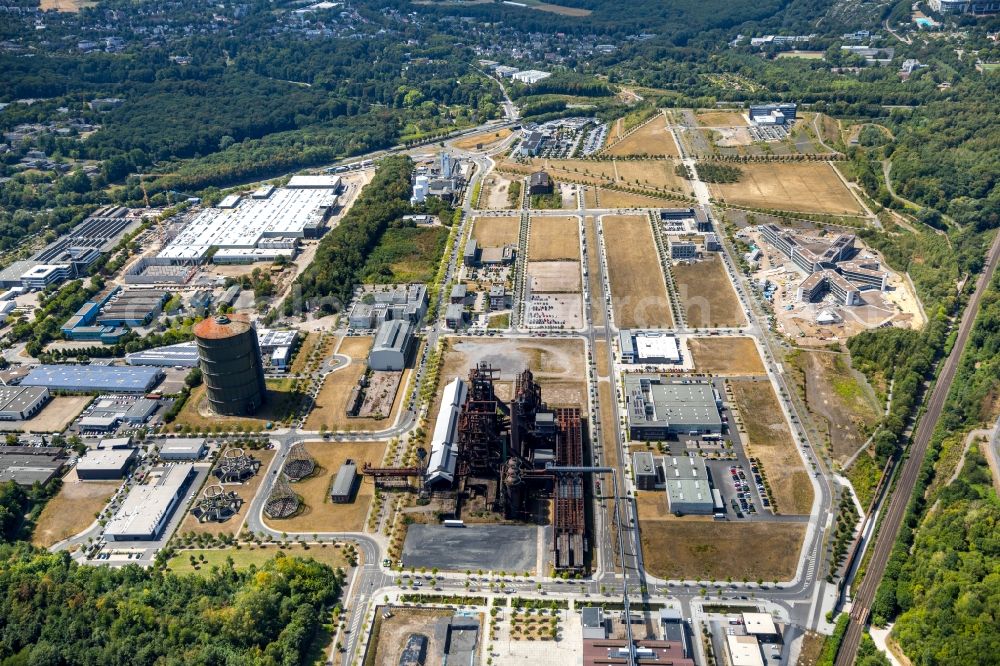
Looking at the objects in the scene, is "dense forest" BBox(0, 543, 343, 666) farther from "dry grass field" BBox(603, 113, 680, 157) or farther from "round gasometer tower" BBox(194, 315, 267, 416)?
"dry grass field" BBox(603, 113, 680, 157)

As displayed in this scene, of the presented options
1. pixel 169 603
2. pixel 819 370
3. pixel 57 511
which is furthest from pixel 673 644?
pixel 57 511

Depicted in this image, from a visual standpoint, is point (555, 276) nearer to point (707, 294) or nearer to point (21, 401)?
point (707, 294)

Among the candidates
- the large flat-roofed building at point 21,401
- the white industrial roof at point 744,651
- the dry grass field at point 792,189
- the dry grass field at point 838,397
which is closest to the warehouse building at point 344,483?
the white industrial roof at point 744,651

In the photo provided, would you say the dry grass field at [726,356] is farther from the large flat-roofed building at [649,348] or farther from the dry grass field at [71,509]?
the dry grass field at [71,509]

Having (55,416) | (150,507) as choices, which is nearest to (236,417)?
(150,507)

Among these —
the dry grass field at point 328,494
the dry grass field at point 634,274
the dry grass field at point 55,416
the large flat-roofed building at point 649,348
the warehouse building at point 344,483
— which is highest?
the large flat-roofed building at point 649,348

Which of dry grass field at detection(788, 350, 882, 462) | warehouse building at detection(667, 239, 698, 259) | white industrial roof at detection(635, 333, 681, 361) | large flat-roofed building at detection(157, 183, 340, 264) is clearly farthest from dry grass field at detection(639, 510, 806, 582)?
large flat-roofed building at detection(157, 183, 340, 264)
